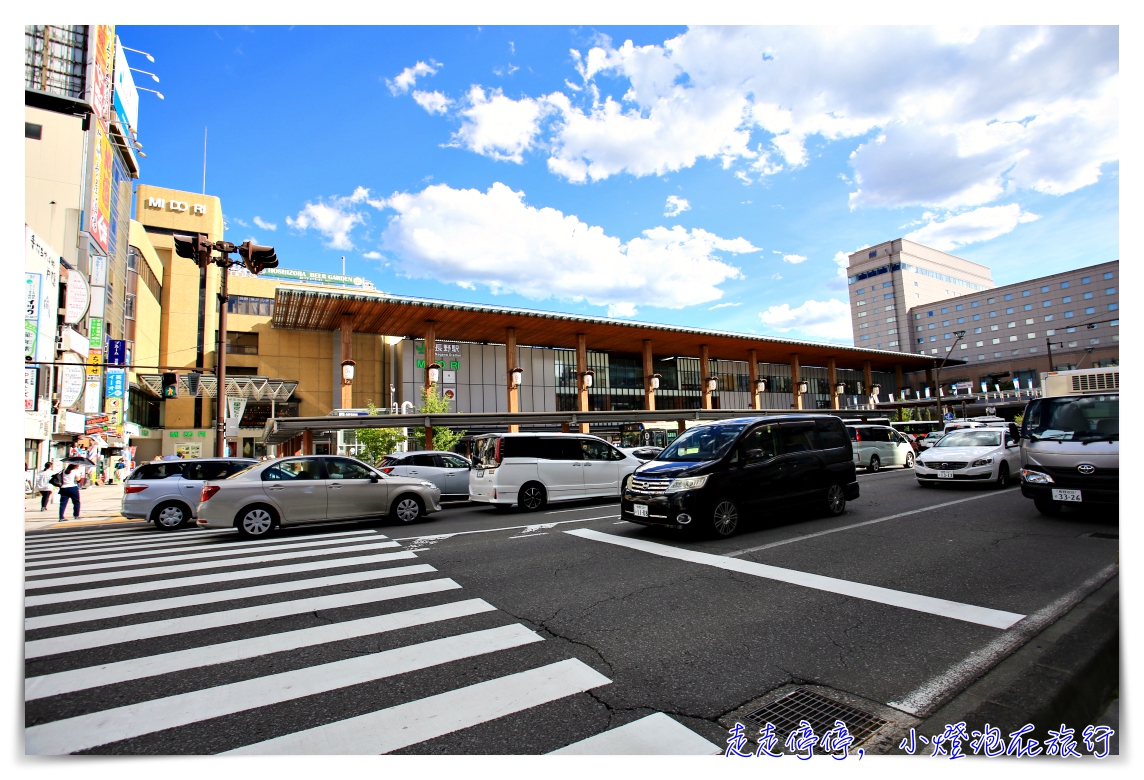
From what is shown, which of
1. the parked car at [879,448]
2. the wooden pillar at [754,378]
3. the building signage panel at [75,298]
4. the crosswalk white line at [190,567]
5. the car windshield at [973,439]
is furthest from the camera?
the wooden pillar at [754,378]

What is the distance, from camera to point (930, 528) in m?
8.38

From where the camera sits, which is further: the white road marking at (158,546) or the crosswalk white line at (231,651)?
the white road marking at (158,546)

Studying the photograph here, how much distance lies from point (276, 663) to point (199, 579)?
3806 millimetres

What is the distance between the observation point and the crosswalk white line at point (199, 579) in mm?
6281

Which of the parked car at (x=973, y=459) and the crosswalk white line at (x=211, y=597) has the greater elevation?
the parked car at (x=973, y=459)

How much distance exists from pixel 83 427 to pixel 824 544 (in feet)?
117

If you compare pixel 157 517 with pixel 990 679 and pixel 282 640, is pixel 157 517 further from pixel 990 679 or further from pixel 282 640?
pixel 990 679

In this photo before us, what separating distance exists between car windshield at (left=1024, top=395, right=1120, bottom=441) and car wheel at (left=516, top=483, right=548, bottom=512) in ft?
30.5

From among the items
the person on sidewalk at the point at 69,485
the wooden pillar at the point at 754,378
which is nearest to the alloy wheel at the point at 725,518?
the person on sidewalk at the point at 69,485

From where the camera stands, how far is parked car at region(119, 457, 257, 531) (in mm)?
12461

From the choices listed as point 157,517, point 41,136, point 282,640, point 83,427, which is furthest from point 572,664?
point 41,136

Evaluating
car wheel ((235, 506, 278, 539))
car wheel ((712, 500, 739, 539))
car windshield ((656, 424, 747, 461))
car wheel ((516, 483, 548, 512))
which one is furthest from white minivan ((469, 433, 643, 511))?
car wheel ((712, 500, 739, 539))

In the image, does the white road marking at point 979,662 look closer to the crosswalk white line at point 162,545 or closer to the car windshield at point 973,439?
the crosswalk white line at point 162,545

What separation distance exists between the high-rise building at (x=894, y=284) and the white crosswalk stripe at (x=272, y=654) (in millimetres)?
126950
